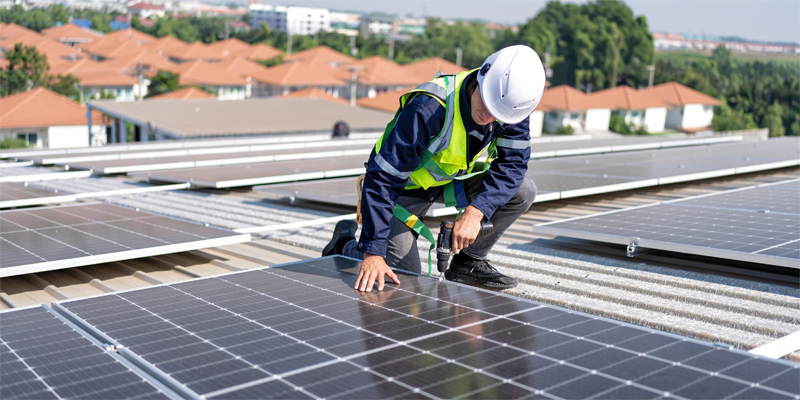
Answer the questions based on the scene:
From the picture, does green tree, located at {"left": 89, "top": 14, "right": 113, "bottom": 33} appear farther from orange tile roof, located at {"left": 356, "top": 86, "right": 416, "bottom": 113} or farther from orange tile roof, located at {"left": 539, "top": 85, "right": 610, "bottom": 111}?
orange tile roof, located at {"left": 356, "top": 86, "right": 416, "bottom": 113}

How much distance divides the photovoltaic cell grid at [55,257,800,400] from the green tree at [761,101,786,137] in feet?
265

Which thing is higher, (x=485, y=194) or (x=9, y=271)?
(x=485, y=194)

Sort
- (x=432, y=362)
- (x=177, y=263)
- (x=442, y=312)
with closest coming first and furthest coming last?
(x=432, y=362) → (x=442, y=312) → (x=177, y=263)

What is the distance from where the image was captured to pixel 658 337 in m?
4.02

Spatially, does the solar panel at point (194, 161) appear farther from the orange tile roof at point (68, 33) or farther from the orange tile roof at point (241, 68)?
the orange tile roof at point (68, 33)

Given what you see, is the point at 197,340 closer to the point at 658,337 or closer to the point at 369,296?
the point at 369,296

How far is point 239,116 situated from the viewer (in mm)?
38031

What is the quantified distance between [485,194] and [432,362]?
6.93ft

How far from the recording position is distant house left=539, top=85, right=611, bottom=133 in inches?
2987

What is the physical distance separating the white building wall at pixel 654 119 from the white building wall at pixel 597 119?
6022mm

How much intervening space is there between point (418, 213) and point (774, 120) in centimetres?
8220

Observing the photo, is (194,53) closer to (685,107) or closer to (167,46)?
(167,46)

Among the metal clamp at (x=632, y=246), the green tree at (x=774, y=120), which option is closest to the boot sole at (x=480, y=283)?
the metal clamp at (x=632, y=246)

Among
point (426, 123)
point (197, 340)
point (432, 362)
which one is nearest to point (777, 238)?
point (426, 123)
